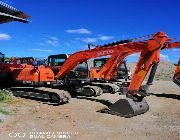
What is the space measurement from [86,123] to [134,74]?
327cm

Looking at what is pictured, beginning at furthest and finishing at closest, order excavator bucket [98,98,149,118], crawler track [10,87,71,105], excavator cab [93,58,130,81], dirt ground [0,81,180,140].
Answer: excavator cab [93,58,130,81], crawler track [10,87,71,105], excavator bucket [98,98,149,118], dirt ground [0,81,180,140]

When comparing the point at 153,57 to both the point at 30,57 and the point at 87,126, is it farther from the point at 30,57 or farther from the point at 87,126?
the point at 30,57

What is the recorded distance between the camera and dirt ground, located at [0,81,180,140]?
8.38 meters

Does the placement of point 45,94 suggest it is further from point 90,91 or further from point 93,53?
point 90,91

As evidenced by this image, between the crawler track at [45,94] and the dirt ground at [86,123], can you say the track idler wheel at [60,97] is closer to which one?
the crawler track at [45,94]

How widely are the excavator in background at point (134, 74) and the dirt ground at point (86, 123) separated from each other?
0.47 meters

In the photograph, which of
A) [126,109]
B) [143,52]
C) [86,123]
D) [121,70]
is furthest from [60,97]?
[121,70]

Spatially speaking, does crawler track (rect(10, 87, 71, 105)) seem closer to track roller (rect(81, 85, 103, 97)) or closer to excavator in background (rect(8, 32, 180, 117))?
excavator in background (rect(8, 32, 180, 117))

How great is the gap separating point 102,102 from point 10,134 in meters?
6.89

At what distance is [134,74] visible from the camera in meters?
12.0

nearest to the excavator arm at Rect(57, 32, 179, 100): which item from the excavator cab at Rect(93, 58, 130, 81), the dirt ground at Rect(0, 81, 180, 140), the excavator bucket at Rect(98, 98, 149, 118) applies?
the excavator bucket at Rect(98, 98, 149, 118)

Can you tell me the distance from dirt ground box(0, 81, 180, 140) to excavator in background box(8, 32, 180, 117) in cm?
47

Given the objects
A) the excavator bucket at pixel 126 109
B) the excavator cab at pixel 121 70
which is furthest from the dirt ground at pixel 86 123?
the excavator cab at pixel 121 70

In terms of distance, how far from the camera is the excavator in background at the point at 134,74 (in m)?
11.4
